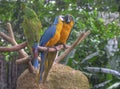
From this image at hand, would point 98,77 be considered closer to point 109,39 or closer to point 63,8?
point 109,39

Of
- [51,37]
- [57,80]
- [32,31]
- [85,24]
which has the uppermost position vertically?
[32,31]

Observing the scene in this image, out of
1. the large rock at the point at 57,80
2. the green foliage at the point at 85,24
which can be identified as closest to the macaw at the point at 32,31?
the large rock at the point at 57,80

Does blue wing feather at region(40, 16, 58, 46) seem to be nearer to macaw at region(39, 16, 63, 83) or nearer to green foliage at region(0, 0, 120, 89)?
macaw at region(39, 16, 63, 83)

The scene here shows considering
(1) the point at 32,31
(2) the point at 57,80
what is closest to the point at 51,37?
(1) the point at 32,31

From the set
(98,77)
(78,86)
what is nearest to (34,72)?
(78,86)

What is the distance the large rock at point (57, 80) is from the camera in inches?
93.7

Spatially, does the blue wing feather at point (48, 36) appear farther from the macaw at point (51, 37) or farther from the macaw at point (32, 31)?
the macaw at point (32, 31)

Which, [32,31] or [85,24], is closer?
[32,31]

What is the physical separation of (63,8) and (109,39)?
737 millimetres

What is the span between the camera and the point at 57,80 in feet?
8.04

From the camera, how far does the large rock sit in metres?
2.38

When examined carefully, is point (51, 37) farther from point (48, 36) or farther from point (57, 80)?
point (57, 80)

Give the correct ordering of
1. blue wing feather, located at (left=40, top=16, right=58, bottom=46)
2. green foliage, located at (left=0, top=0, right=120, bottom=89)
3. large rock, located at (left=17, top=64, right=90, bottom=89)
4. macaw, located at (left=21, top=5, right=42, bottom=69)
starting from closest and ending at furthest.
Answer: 1. macaw, located at (left=21, top=5, right=42, bottom=69)
2. blue wing feather, located at (left=40, top=16, right=58, bottom=46)
3. large rock, located at (left=17, top=64, right=90, bottom=89)
4. green foliage, located at (left=0, top=0, right=120, bottom=89)

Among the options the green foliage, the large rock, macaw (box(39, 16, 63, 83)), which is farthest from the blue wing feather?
the green foliage
